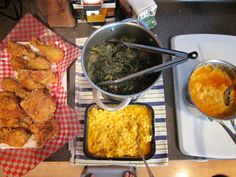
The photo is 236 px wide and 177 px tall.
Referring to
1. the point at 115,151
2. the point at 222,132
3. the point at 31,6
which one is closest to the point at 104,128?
the point at 115,151

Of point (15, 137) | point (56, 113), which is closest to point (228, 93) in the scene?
point (56, 113)

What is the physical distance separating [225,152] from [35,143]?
1.78 feet

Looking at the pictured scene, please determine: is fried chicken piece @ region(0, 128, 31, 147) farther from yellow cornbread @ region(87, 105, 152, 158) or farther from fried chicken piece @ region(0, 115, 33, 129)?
yellow cornbread @ region(87, 105, 152, 158)

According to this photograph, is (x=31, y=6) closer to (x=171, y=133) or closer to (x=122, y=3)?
(x=122, y=3)

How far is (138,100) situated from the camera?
79 centimetres

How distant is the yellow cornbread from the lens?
710mm

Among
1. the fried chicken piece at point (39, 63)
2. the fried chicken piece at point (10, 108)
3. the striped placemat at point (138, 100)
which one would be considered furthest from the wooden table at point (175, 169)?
the fried chicken piece at point (39, 63)

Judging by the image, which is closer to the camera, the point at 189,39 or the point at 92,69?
the point at 92,69

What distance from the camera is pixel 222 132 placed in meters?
0.77

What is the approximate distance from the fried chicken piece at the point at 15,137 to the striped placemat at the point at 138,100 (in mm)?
131

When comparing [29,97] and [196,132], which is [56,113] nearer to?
[29,97]

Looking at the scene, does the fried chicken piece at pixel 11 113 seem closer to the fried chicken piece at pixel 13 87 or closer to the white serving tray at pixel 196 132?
the fried chicken piece at pixel 13 87

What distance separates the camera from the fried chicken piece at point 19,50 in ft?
2.61

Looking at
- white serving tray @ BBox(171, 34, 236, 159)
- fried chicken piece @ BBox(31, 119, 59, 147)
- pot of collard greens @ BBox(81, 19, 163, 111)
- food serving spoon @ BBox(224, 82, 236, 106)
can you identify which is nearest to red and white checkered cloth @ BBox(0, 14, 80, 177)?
fried chicken piece @ BBox(31, 119, 59, 147)
